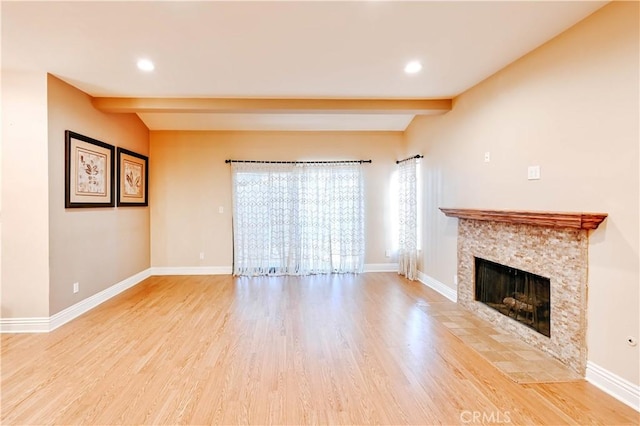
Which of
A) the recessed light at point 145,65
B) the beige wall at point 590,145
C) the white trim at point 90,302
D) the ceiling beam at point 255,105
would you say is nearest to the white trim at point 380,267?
the beige wall at point 590,145

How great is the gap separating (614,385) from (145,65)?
457cm

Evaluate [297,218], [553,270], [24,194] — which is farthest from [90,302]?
[553,270]

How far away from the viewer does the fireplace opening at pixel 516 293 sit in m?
2.62

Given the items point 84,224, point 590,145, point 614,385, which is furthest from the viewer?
point 84,224

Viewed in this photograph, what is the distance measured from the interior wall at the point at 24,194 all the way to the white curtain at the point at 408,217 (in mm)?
4672

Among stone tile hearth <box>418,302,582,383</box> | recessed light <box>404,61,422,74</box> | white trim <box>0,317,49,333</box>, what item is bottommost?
stone tile hearth <box>418,302,582,383</box>

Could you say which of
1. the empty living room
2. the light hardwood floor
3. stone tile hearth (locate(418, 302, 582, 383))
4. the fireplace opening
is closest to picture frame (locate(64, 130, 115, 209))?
the empty living room

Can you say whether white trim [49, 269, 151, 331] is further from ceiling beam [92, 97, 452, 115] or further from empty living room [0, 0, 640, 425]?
ceiling beam [92, 97, 452, 115]

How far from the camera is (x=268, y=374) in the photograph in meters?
2.28

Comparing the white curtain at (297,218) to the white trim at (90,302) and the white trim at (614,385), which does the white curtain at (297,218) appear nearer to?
the white trim at (90,302)

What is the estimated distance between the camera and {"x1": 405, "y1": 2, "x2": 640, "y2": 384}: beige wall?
1933 mm

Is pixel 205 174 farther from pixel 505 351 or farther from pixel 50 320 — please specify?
pixel 505 351

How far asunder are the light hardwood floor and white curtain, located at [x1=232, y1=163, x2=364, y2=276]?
1.69 m

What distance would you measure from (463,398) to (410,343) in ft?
2.60
